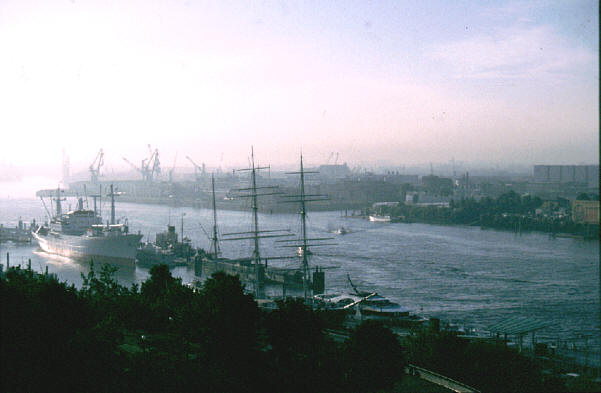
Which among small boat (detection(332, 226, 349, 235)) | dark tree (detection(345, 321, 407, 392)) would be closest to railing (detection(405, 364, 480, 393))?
dark tree (detection(345, 321, 407, 392))

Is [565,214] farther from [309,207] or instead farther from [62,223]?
[62,223]

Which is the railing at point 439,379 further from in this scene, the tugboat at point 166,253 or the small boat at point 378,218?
the small boat at point 378,218

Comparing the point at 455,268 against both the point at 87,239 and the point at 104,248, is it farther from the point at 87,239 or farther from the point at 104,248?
the point at 87,239

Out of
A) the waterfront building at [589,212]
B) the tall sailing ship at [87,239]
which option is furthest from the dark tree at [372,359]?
the tall sailing ship at [87,239]

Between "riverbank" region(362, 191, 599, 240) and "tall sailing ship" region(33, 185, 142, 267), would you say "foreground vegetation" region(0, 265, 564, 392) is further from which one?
"riverbank" region(362, 191, 599, 240)

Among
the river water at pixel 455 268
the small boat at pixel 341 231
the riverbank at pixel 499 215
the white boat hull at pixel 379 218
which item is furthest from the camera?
the white boat hull at pixel 379 218

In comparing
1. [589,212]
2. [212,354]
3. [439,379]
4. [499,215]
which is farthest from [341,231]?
[212,354]

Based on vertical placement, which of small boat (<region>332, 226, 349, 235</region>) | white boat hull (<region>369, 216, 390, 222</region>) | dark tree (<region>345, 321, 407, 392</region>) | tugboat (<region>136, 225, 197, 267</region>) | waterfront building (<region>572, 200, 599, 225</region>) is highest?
waterfront building (<region>572, 200, 599, 225</region>)
